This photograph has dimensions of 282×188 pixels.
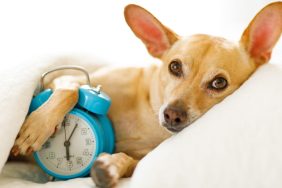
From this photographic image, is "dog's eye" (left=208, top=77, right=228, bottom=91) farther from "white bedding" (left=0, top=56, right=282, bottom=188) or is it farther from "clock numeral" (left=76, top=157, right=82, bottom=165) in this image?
"clock numeral" (left=76, top=157, right=82, bottom=165)

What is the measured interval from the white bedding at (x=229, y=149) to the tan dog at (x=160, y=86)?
0.10 meters

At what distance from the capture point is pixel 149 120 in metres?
1.57

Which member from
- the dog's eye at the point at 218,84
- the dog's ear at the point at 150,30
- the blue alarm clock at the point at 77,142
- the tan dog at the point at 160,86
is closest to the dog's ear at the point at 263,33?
the tan dog at the point at 160,86

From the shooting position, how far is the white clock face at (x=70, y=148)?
1.38 m

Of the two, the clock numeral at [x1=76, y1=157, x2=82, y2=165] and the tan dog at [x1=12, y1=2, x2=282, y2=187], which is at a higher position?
the tan dog at [x1=12, y1=2, x2=282, y2=187]

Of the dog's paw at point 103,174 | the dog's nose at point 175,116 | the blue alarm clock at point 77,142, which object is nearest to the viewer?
the dog's paw at point 103,174

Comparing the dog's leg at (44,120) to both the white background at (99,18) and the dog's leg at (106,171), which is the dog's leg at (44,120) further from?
the white background at (99,18)

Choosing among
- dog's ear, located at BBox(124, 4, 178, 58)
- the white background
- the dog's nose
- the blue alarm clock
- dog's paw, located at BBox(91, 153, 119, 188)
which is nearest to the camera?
dog's paw, located at BBox(91, 153, 119, 188)

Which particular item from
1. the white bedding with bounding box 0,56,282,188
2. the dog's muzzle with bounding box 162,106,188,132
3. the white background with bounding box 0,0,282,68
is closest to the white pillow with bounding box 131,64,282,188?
the white bedding with bounding box 0,56,282,188

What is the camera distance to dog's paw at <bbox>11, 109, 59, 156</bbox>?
134 centimetres

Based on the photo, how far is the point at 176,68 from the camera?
1.44 metres

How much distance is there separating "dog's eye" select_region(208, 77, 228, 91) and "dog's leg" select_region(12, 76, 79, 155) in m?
0.42

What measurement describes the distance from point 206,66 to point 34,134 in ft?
1.80

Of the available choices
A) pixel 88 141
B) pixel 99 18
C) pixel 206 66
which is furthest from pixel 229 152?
pixel 99 18
